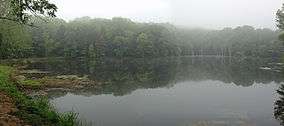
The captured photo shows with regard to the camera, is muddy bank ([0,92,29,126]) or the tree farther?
muddy bank ([0,92,29,126])

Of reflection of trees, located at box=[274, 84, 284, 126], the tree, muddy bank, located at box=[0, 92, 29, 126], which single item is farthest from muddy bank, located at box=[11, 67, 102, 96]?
the tree

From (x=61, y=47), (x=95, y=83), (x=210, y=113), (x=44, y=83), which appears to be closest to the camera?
(x=210, y=113)

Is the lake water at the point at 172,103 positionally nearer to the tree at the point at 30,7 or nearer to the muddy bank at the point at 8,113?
the muddy bank at the point at 8,113

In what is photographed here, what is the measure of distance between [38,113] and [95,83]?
38.1 meters

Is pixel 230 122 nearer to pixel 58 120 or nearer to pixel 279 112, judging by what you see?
pixel 279 112

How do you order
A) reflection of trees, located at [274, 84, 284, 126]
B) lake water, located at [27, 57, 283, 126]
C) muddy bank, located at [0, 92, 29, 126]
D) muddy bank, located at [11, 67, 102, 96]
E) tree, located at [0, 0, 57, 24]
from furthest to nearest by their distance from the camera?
muddy bank, located at [11, 67, 102, 96], reflection of trees, located at [274, 84, 284, 126], lake water, located at [27, 57, 283, 126], muddy bank, located at [0, 92, 29, 126], tree, located at [0, 0, 57, 24]

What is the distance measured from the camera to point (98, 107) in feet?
138

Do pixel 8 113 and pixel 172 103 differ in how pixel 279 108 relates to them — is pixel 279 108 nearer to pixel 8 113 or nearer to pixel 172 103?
pixel 172 103

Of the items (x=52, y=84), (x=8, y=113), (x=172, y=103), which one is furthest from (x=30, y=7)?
(x=52, y=84)

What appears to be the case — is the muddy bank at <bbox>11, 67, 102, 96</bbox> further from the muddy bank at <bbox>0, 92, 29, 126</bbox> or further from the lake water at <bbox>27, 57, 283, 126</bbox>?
the muddy bank at <bbox>0, 92, 29, 126</bbox>

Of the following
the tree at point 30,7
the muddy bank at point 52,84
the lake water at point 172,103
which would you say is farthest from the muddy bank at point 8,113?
the muddy bank at point 52,84

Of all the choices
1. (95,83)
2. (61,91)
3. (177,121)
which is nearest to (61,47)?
(95,83)

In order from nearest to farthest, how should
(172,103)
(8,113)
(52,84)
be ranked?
(8,113) < (172,103) < (52,84)

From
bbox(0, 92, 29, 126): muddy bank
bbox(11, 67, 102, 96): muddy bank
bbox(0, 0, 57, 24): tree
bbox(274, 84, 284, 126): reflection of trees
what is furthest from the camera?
bbox(11, 67, 102, 96): muddy bank
